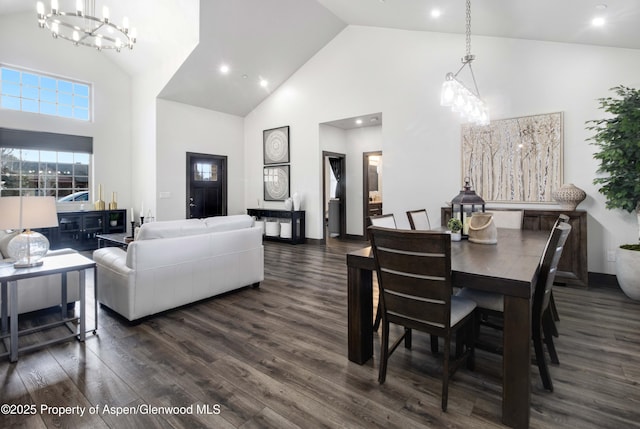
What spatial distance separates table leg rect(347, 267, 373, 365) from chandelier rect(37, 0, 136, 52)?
394 centimetres

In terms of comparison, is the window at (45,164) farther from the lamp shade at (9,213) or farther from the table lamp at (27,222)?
the lamp shade at (9,213)

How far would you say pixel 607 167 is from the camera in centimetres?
362

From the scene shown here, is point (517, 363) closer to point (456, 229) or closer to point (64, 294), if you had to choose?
point (456, 229)

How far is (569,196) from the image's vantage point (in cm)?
406

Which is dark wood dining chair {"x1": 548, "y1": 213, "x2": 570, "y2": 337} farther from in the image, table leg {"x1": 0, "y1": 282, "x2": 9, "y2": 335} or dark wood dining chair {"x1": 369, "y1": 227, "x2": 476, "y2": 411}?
table leg {"x1": 0, "y1": 282, "x2": 9, "y2": 335}

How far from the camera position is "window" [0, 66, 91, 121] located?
600 cm

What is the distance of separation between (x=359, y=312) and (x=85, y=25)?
6.50m

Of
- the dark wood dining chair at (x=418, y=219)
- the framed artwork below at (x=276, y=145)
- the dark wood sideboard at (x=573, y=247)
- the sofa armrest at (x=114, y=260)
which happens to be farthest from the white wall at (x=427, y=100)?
the sofa armrest at (x=114, y=260)

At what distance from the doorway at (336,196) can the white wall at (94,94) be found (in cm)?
469

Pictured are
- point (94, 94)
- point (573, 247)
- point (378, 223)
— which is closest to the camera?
point (378, 223)

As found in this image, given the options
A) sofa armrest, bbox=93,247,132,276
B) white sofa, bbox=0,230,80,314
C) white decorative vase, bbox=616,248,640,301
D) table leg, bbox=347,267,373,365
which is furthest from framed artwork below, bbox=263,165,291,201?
white decorative vase, bbox=616,248,640,301

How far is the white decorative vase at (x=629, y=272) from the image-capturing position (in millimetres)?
3387

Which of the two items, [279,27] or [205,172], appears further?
[205,172]

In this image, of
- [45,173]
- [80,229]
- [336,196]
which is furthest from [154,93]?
[336,196]
